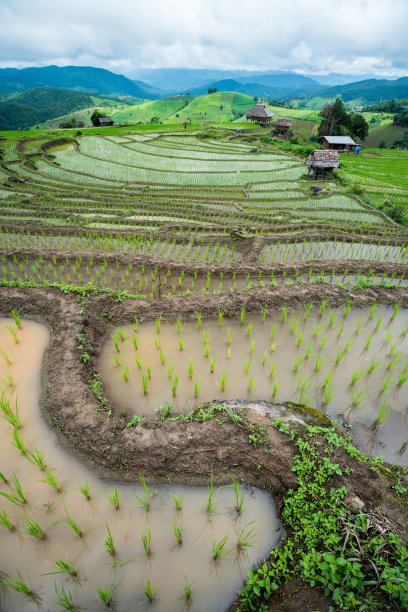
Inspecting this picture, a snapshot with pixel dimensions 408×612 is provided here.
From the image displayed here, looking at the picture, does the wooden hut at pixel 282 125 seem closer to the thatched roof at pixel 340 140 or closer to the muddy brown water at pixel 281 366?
the thatched roof at pixel 340 140

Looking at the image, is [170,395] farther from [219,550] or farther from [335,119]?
[335,119]

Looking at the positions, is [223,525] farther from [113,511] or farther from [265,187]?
[265,187]

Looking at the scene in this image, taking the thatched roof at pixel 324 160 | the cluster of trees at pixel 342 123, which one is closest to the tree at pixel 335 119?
the cluster of trees at pixel 342 123

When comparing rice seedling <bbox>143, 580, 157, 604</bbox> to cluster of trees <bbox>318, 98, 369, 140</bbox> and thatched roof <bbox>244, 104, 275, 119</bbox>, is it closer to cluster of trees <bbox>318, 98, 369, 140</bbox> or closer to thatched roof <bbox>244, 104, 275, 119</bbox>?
cluster of trees <bbox>318, 98, 369, 140</bbox>

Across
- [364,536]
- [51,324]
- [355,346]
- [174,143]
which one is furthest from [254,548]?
[174,143]

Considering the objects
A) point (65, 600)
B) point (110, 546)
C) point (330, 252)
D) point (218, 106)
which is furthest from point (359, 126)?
point (218, 106)
